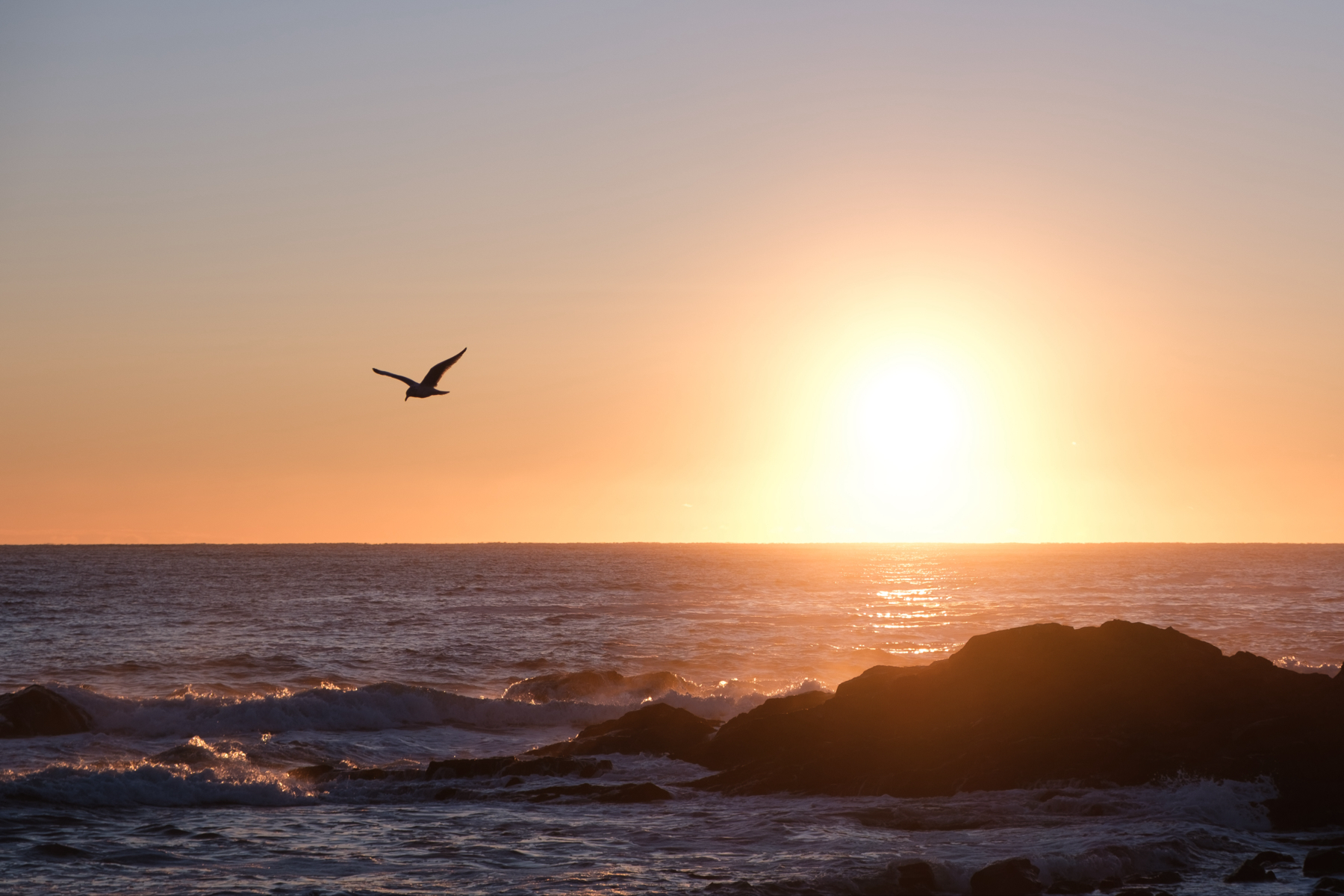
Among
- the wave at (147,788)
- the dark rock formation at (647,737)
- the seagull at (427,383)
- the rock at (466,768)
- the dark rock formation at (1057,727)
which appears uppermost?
the seagull at (427,383)

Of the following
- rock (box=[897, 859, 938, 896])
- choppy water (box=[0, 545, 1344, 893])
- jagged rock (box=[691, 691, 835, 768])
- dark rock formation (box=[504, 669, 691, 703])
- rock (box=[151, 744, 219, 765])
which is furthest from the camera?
dark rock formation (box=[504, 669, 691, 703])

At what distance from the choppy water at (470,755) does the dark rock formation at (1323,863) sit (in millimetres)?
238

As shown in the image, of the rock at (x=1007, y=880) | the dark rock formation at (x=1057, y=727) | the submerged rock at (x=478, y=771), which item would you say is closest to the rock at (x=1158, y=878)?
the rock at (x=1007, y=880)

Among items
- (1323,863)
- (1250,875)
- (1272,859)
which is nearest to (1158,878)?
(1250,875)

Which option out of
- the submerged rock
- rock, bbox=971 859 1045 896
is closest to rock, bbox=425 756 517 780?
the submerged rock

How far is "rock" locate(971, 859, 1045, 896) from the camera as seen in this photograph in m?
13.1

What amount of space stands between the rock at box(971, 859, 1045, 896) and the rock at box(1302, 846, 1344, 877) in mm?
3404

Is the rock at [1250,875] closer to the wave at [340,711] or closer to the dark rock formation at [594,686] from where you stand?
the wave at [340,711]

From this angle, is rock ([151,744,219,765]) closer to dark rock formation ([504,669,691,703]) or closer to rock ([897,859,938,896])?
dark rock formation ([504,669,691,703])

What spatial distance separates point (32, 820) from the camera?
56.5 ft

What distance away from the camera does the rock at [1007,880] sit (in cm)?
1313

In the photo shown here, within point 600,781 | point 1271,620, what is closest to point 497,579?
point 1271,620

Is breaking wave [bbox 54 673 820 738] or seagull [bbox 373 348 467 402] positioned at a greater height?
seagull [bbox 373 348 467 402]

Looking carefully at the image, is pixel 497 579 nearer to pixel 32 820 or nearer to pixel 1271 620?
pixel 1271 620
